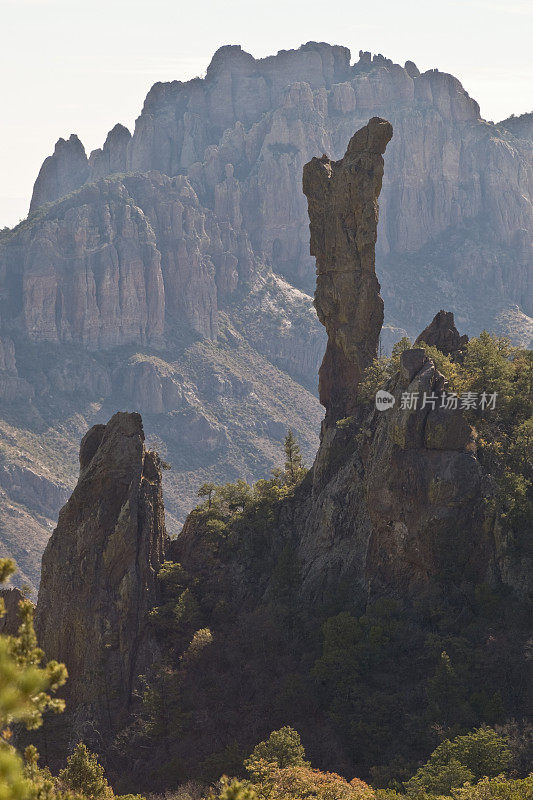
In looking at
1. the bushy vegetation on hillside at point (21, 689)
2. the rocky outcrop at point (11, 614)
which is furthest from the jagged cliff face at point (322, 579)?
the bushy vegetation on hillside at point (21, 689)

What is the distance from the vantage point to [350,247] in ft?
266

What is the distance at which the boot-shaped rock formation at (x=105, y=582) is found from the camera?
66.8 metres

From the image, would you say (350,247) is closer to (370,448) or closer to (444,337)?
(444,337)

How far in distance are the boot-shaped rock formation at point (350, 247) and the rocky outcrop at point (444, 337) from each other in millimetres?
5367

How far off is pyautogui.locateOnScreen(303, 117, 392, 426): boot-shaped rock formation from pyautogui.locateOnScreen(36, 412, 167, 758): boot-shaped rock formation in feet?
57.8

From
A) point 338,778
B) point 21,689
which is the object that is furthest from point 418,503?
point 21,689

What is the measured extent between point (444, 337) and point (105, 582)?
1183 inches

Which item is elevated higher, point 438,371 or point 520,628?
point 438,371

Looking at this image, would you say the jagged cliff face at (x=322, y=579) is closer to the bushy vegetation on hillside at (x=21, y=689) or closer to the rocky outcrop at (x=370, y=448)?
the rocky outcrop at (x=370, y=448)

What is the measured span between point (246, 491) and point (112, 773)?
1106 inches

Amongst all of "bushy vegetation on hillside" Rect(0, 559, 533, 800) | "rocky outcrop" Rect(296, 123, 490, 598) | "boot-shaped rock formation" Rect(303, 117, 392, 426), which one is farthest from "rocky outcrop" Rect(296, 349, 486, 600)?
"bushy vegetation on hillside" Rect(0, 559, 533, 800)

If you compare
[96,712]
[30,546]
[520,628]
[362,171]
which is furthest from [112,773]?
[30,546]

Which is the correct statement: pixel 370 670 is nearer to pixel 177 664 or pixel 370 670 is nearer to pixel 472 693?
pixel 472 693

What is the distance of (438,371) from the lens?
67.8 meters
